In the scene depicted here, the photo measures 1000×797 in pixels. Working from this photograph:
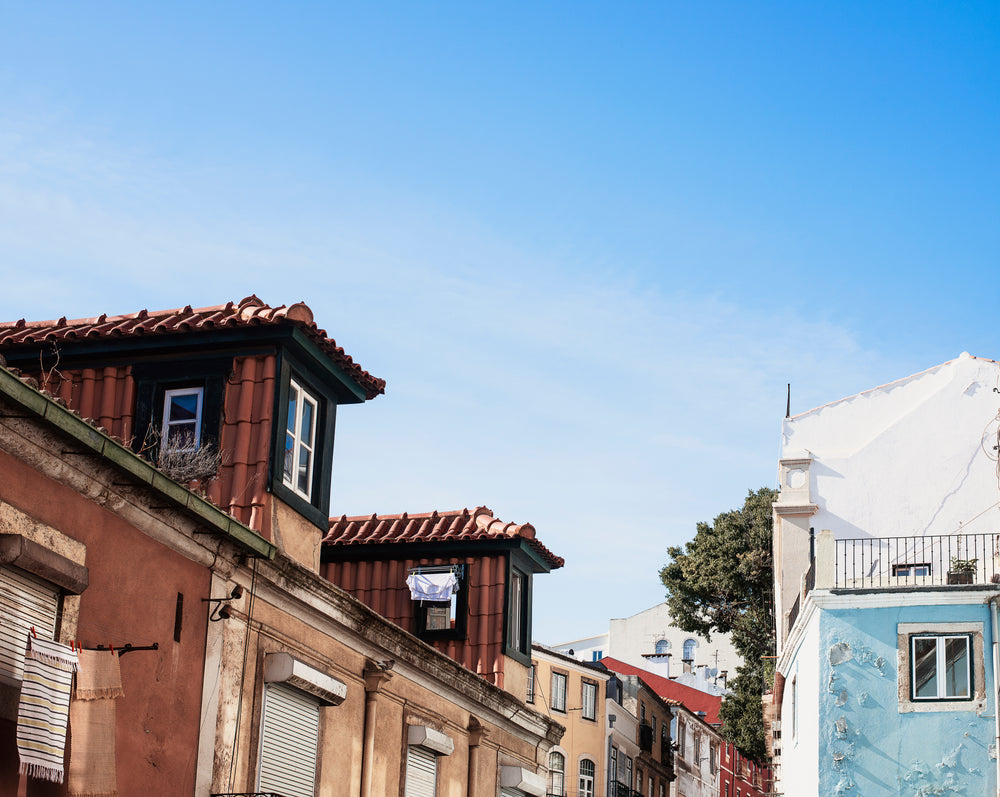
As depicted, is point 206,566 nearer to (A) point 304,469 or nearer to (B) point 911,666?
(A) point 304,469

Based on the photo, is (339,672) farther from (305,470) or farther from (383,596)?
(383,596)

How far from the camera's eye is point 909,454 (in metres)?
32.4

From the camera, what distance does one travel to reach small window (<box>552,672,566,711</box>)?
53.2 meters

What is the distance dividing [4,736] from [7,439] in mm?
2175

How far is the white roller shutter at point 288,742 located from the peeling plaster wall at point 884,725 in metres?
11.6

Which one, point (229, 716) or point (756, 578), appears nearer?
point (229, 716)

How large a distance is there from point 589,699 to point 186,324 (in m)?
42.6

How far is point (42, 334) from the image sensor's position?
16.0 meters

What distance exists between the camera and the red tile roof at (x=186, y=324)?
1512 cm

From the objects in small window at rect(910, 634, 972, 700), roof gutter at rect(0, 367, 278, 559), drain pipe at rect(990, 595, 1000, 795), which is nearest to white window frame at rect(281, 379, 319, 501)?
roof gutter at rect(0, 367, 278, 559)

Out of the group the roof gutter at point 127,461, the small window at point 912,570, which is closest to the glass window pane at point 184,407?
the roof gutter at point 127,461

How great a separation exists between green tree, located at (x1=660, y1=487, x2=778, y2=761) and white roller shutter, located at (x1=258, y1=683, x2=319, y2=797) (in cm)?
2844

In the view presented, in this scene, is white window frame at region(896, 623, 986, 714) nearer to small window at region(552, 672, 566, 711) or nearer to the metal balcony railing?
the metal balcony railing

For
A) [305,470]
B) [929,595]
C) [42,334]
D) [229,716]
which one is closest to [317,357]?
[305,470]
